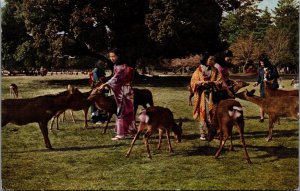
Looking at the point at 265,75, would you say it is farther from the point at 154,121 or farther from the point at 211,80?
the point at 154,121

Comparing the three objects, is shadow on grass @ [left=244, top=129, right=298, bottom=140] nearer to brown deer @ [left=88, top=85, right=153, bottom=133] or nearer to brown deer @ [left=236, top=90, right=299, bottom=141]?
brown deer @ [left=236, top=90, right=299, bottom=141]

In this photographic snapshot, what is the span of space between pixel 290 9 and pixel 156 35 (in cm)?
370

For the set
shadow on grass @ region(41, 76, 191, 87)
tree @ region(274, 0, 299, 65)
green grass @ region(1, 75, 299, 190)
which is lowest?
green grass @ region(1, 75, 299, 190)

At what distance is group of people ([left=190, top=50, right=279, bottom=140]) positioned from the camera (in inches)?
360

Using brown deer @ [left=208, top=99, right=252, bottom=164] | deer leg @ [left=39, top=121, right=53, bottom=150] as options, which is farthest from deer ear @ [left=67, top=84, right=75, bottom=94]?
brown deer @ [left=208, top=99, right=252, bottom=164]

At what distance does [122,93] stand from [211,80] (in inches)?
76.5

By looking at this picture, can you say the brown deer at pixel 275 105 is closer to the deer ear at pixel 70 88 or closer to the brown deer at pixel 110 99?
the brown deer at pixel 110 99

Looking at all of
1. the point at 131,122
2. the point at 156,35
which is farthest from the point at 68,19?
the point at 131,122

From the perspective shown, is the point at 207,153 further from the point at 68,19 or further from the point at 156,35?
the point at 68,19

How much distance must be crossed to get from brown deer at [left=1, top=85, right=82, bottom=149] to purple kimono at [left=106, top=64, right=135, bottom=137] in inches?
33.9

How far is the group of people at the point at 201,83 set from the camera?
9.27m

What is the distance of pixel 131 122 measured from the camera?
33.9ft

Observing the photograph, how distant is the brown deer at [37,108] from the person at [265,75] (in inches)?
148

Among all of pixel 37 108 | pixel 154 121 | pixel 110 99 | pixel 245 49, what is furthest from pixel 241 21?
pixel 37 108
